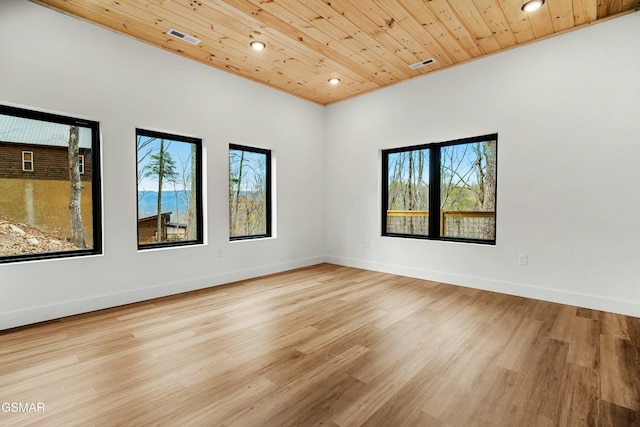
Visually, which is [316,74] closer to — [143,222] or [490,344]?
[143,222]

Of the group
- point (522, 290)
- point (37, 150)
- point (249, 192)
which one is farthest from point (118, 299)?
point (522, 290)

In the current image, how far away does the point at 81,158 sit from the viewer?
3.18 m

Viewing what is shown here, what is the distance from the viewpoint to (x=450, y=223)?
4.34 m

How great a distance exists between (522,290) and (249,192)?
3818 mm

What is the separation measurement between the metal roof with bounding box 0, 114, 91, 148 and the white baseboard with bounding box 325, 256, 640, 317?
4.10 meters

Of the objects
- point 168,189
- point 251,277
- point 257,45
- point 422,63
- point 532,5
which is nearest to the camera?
point 532,5

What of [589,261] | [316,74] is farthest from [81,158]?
[589,261]

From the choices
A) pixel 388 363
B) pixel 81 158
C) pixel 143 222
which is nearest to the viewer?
pixel 388 363

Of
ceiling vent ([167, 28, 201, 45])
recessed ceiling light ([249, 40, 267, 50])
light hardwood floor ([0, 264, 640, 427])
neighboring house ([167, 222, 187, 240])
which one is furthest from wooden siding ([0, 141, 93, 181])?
recessed ceiling light ([249, 40, 267, 50])

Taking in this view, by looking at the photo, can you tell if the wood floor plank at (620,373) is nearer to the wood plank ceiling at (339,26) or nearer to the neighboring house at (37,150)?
the wood plank ceiling at (339,26)

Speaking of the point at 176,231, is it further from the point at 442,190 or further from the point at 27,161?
the point at 442,190

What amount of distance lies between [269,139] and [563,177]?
149 inches

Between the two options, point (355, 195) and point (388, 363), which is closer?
point (388, 363)

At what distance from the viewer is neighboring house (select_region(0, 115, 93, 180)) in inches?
110
